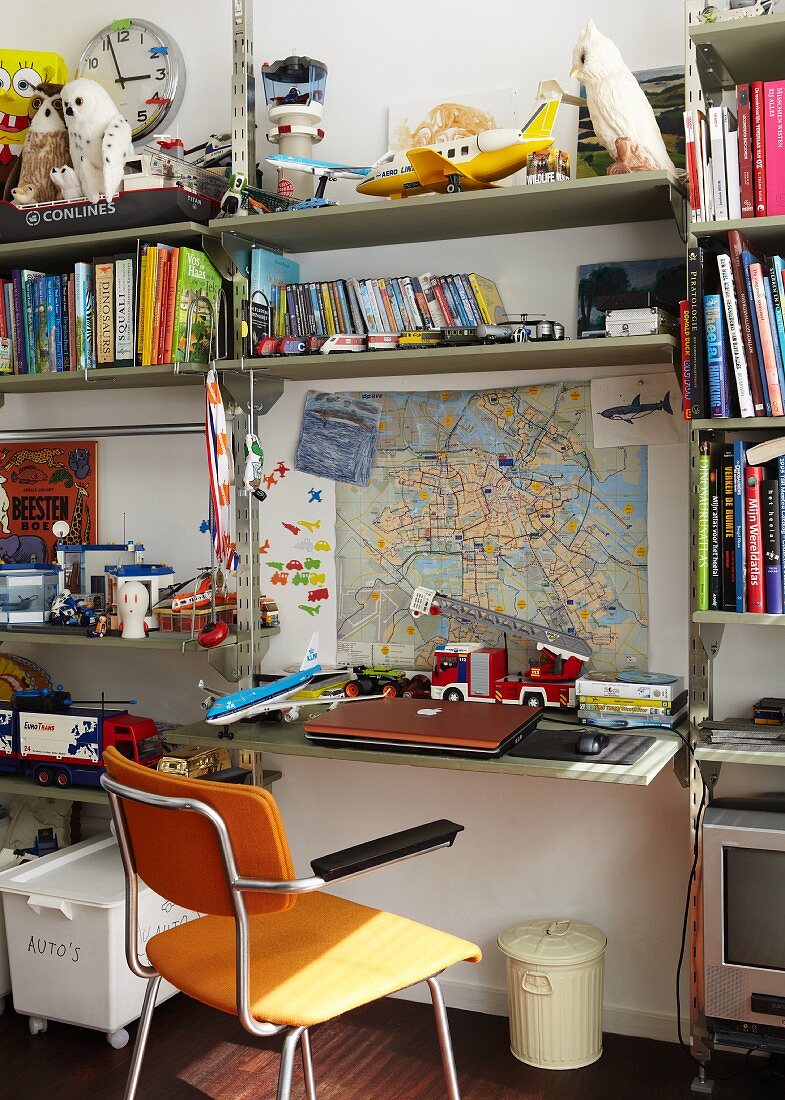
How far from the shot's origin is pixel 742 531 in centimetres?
205

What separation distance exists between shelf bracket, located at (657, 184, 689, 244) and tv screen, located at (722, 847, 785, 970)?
1222 millimetres

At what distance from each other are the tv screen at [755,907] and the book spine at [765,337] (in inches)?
34.0

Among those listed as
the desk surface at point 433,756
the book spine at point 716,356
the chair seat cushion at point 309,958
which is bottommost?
the chair seat cushion at point 309,958

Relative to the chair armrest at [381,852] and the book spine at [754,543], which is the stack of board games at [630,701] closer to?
the book spine at [754,543]

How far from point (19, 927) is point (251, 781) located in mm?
642

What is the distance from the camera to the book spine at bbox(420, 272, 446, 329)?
246 centimetres

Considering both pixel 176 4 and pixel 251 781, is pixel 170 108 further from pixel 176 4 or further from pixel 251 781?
pixel 251 781

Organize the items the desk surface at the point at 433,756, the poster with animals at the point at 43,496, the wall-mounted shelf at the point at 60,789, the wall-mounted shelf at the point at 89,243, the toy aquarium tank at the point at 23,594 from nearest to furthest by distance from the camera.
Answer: the desk surface at the point at 433,756 → the wall-mounted shelf at the point at 89,243 → the wall-mounted shelf at the point at 60,789 → the toy aquarium tank at the point at 23,594 → the poster with animals at the point at 43,496

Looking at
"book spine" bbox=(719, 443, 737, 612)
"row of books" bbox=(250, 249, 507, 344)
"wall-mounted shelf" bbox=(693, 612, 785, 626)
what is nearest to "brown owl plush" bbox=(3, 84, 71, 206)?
"row of books" bbox=(250, 249, 507, 344)

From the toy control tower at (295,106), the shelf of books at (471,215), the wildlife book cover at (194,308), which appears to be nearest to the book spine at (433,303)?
the shelf of books at (471,215)

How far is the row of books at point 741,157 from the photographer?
78.5 inches

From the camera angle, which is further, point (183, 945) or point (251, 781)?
point (251, 781)

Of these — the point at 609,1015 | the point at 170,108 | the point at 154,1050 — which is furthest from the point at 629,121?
the point at 154,1050

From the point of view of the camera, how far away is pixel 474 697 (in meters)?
2.44
